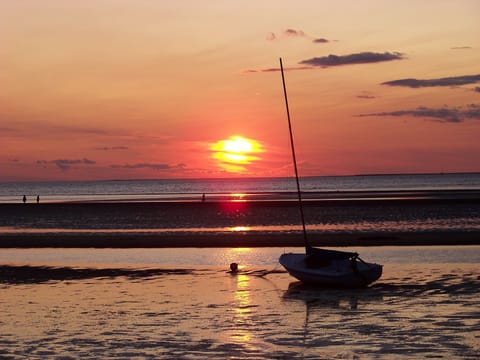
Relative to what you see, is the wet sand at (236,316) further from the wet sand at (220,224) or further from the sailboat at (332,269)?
the wet sand at (220,224)

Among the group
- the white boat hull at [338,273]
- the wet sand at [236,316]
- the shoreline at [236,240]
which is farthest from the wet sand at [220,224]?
the white boat hull at [338,273]

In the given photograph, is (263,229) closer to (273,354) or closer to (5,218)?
(5,218)

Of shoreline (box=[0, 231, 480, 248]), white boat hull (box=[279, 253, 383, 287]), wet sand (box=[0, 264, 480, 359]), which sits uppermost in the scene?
shoreline (box=[0, 231, 480, 248])

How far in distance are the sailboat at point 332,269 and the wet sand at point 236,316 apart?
18.3 inches

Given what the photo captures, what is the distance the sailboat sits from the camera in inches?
1231

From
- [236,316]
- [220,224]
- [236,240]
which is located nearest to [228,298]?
[236,316]

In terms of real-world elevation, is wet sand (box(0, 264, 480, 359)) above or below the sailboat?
below

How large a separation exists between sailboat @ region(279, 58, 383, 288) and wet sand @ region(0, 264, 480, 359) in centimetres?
46

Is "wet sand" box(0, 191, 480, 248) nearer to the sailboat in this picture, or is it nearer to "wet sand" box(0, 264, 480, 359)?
"wet sand" box(0, 264, 480, 359)

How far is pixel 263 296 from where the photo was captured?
29.9 m

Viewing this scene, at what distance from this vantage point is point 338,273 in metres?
31.5

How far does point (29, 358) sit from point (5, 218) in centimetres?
6910

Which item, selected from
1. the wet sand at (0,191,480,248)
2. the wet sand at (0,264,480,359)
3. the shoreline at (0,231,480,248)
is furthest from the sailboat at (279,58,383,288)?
the wet sand at (0,191,480,248)

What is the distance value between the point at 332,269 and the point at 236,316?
25.2 ft
